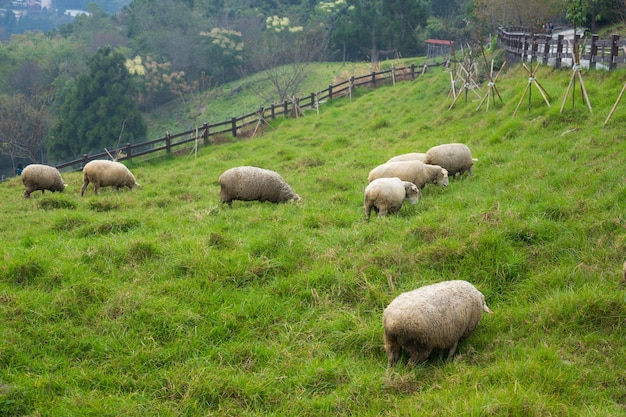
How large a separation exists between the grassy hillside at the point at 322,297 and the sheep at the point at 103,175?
224 centimetres

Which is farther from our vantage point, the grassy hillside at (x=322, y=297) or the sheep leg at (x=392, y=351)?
the sheep leg at (x=392, y=351)

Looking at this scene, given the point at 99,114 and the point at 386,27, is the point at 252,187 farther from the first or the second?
the point at 386,27

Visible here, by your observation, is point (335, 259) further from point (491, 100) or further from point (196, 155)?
point (196, 155)

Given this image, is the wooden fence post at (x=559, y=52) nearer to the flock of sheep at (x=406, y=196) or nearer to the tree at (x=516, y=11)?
the flock of sheep at (x=406, y=196)

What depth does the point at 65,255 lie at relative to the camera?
8328 mm

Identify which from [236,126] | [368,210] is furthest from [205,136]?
[368,210]

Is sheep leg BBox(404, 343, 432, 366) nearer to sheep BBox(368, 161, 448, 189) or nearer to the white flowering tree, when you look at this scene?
sheep BBox(368, 161, 448, 189)

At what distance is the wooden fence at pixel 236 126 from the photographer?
24.0 meters

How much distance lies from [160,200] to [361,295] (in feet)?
23.8

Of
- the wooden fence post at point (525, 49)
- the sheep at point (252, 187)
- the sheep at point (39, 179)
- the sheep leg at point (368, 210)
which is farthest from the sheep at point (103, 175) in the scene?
the wooden fence post at point (525, 49)

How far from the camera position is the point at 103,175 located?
14.8 m

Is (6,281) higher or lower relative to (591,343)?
higher

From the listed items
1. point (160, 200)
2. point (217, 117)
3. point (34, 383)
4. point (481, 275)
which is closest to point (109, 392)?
point (34, 383)

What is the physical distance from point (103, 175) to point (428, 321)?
11.6 m
